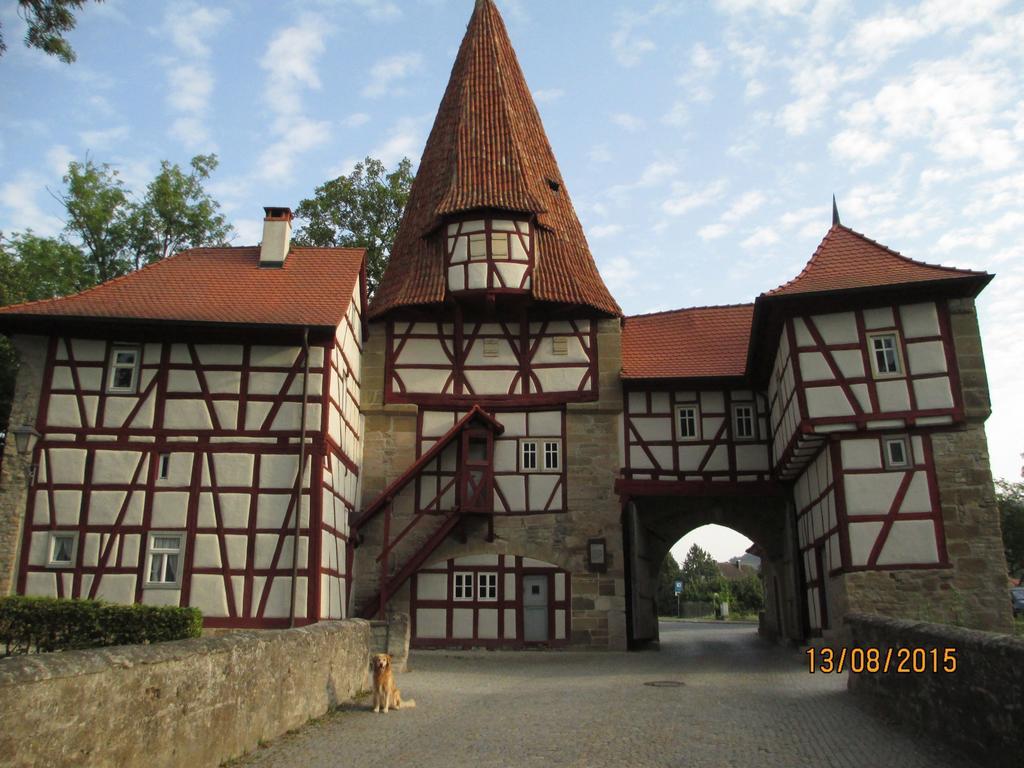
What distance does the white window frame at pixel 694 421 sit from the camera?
20.8 metres

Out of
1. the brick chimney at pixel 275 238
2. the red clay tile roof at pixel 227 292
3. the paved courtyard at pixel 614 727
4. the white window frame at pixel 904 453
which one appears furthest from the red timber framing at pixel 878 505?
the brick chimney at pixel 275 238

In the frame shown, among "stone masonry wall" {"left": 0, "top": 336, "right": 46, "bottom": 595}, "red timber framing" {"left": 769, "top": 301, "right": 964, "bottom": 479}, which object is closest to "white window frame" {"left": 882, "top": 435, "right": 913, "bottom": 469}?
"red timber framing" {"left": 769, "top": 301, "right": 964, "bottom": 479}

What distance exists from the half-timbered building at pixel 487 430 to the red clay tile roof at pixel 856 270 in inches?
2.7

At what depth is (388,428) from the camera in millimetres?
20672

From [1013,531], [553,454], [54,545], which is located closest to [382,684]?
[54,545]

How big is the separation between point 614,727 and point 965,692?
3.43m

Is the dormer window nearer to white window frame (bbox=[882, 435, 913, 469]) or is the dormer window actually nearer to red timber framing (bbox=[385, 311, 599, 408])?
red timber framing (bbox=[385, 311, 599, 408])

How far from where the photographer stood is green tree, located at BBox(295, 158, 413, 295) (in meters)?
29.5

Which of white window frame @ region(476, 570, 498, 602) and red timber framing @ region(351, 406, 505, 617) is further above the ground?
red timber framing @ region(351, 406, 505, 617)

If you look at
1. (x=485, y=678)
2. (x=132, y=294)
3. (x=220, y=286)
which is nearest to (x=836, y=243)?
(x=485, y=678)

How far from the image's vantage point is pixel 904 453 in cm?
1578

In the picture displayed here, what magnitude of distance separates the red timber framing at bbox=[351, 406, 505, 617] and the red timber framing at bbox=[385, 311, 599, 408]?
3.00ft

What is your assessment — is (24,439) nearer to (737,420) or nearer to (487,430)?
(487,430)
